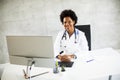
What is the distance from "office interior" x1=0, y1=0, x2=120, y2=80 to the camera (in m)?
3.52

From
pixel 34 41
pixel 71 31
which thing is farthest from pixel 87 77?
pixel 71 31

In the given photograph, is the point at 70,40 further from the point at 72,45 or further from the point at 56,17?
the point at 56,17

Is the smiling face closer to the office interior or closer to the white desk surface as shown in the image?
the white desk surface

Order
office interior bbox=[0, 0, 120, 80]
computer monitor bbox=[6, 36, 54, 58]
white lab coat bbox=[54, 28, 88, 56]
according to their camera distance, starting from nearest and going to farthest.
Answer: computer monitor bbox=[6, 36, 54, 58] → white lab coat bbox=[54, 28, 88, 56] → office interior bbox=[0, 0, 120, 80]

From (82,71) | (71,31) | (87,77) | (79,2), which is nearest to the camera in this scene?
(87,77)

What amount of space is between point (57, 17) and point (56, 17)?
0.02 metres

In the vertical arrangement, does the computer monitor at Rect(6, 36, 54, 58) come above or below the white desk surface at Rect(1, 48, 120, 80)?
above

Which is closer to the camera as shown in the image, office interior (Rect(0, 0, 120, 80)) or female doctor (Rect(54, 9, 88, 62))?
female doctor (Rect(54, 9, 88, 62))

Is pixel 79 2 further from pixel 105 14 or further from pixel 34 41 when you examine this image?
pixel 34 41

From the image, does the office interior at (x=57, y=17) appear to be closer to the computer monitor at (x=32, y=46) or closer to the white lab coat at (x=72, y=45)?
the white lab coat at (x=72, y=45)

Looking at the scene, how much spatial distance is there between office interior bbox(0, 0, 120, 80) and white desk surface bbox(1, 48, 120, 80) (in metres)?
1.34

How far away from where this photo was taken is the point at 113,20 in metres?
3.56

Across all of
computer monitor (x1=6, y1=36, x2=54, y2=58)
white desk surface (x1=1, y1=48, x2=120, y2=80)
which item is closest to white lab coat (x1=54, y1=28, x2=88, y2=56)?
white desk surface (x1=1, y1=48, x2=120, y2=80)

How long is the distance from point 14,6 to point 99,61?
2.38 m
